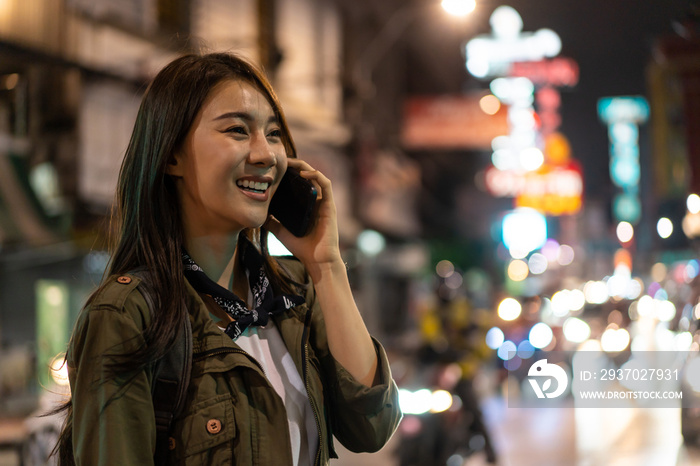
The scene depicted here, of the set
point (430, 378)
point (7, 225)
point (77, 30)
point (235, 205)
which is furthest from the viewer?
point (77, 30)

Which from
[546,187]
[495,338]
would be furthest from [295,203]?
[546,187]

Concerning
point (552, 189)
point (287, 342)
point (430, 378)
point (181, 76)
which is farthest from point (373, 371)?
point (552, 189)

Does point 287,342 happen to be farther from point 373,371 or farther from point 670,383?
point 670,383

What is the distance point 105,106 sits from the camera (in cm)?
1316

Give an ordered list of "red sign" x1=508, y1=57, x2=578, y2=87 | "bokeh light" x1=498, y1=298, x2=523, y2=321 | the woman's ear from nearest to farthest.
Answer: the woman's ear
"red sign" x1=508, y1=57, x2=578, y2=87
"bokeh light" x1=498, y1=298, x2=523, y2=321

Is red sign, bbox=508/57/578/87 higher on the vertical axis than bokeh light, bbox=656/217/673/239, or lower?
higher

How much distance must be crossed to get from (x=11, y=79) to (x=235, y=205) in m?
6.30

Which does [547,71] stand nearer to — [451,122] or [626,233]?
[451,122]

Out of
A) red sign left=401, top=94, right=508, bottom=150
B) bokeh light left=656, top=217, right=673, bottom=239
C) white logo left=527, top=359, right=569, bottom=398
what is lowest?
white logo left=527, top=359, right=569, bottom=398

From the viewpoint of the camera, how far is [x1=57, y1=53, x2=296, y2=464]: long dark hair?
185 cm

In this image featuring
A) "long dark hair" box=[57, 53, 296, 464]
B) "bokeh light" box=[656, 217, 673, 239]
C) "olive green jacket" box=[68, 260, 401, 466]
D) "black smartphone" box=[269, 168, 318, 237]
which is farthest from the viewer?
"bokeh light" box=[656, 217, 673, 239]

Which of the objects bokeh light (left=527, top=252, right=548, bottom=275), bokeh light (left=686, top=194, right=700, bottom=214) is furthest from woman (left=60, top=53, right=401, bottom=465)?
bokeh light (left=527, top=252, right=548, bottom=275)

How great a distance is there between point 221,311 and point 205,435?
1.18 feet

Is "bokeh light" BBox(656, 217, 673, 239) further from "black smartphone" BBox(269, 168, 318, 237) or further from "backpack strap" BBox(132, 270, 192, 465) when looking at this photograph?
"backpack strap" BBox(132, 270, 192, 465)
